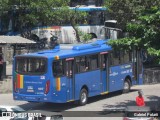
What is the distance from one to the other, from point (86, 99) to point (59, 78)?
276cm

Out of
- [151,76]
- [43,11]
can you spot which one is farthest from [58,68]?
[43,11]

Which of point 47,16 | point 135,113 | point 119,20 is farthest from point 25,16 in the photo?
point 135,113

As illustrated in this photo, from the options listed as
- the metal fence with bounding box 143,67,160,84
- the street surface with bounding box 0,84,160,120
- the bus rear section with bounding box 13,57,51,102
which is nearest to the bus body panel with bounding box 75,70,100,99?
the street surface with bounding box 0,84,160,120

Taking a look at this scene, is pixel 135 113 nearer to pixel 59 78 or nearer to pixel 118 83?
pixel 59 78

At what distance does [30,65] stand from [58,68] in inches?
50.9

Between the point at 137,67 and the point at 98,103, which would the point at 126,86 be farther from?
the point at 98,103

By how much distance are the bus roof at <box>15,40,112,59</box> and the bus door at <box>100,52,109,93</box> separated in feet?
1.19

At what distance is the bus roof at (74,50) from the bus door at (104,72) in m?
0.36

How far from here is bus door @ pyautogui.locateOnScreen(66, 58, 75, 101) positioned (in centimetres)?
2398

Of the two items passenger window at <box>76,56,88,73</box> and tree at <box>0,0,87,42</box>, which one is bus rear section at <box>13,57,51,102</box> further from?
tree at <box>0,0,87,42</box>

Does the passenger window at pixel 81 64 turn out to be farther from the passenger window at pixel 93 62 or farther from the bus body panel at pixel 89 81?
the passenger window at pixel 93 62

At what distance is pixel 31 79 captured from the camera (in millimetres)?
23328

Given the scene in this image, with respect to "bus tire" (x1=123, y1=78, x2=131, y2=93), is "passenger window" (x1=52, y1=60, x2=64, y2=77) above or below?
above

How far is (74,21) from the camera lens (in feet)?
169
